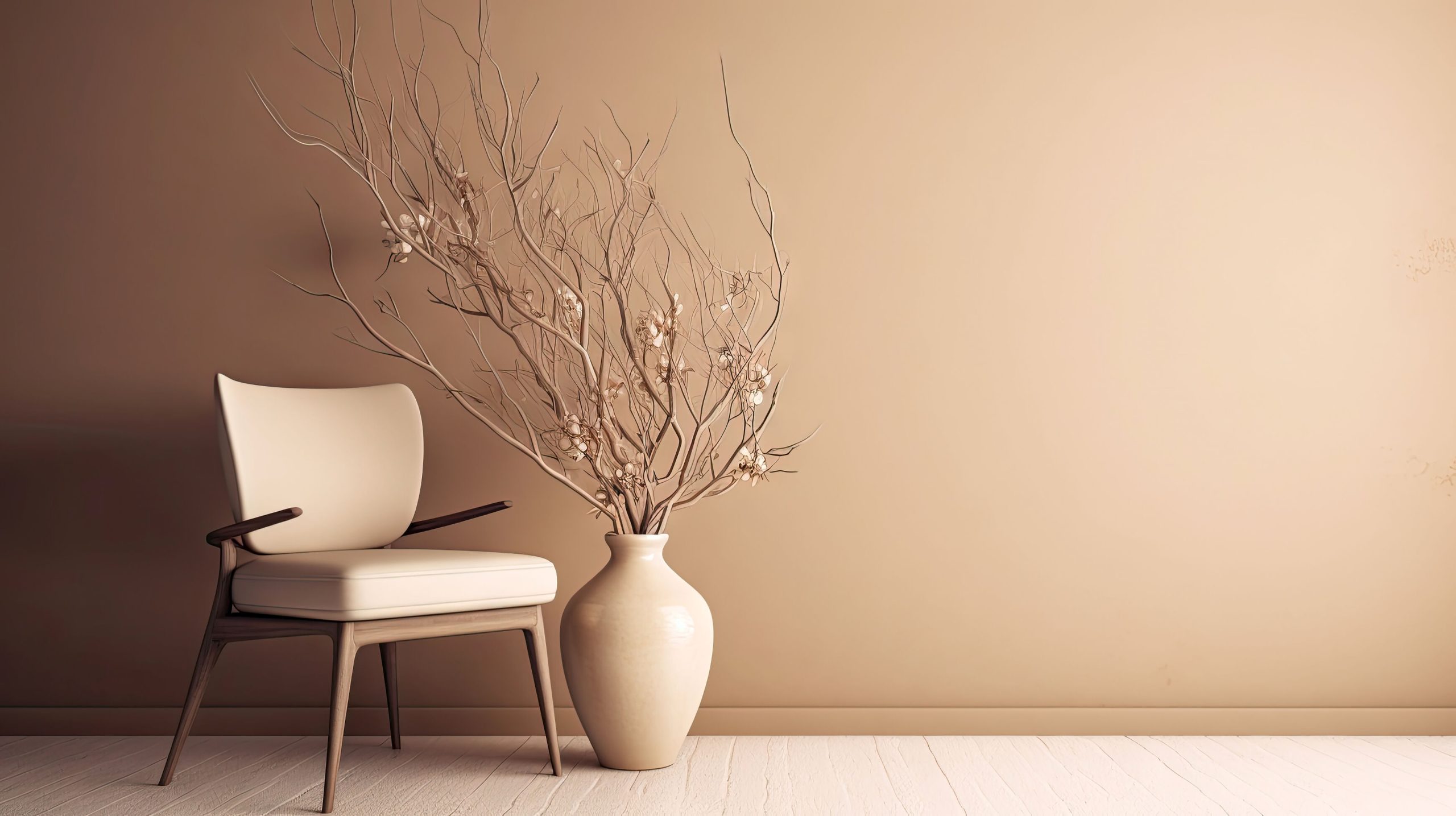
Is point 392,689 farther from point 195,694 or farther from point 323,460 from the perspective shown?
point 323,460

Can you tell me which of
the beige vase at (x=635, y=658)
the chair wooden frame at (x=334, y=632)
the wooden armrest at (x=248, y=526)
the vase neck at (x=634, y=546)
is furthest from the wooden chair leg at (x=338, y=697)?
the vase neck at (x=634, y=546)

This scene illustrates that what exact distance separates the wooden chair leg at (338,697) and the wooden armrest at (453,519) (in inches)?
21.6

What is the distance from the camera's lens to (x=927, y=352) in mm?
2789

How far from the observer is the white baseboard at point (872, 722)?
269 cm

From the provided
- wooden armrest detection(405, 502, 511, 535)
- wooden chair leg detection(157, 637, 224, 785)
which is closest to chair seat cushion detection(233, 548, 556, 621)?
wooden chair leg detection(157, 637, 224, 785)

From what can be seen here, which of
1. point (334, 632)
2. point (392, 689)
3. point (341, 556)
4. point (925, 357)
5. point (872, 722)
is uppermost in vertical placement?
point (925, 357)

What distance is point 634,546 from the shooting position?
2.35m

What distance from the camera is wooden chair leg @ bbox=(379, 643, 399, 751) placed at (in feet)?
8.28

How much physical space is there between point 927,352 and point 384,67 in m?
1.86

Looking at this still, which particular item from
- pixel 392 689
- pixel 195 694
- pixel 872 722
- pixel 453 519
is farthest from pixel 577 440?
pixel 872 722

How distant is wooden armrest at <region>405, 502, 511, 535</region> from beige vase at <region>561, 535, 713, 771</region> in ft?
1.22

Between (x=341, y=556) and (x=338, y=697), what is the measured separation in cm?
35

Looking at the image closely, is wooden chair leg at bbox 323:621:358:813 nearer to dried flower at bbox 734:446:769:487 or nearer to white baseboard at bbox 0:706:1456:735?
white baseboard at bbox 0:706:1456:735

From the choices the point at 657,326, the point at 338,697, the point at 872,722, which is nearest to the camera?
the point at 338,697
